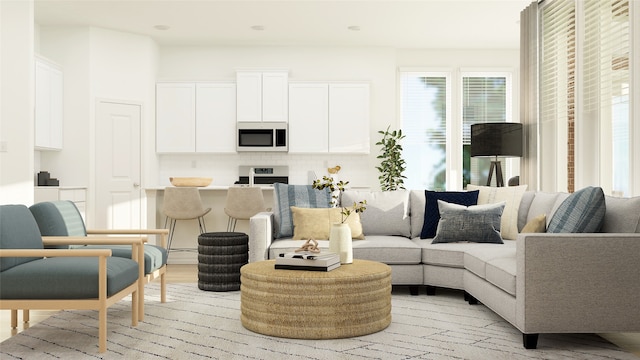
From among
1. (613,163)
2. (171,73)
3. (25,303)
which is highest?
(171,73)

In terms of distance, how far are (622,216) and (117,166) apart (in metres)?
6.43

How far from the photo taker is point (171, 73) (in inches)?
349

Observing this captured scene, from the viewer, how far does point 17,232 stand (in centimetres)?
336

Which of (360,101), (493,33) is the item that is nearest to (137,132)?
(360,101)

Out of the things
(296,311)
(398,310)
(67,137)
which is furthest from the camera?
(67,137)

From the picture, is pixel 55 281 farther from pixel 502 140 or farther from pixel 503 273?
pixel 502 140

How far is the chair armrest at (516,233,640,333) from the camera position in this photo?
3193 millimetres

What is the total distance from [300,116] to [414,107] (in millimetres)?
1902

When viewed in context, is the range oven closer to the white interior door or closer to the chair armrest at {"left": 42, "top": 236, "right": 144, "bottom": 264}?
the white interior door

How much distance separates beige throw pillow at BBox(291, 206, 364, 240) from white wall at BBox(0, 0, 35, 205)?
2691 mm

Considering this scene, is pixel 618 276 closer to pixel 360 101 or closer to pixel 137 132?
pixel 360 101

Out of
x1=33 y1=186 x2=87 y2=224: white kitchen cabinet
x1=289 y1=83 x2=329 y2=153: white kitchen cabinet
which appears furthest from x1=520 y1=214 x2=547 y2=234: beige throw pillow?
x1=33 y1=186 x2=87 y2=224: white kitchen cabinet

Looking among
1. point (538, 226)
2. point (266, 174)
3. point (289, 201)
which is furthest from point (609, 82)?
point (266, 174)

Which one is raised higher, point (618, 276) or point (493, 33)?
point (493, 33)
